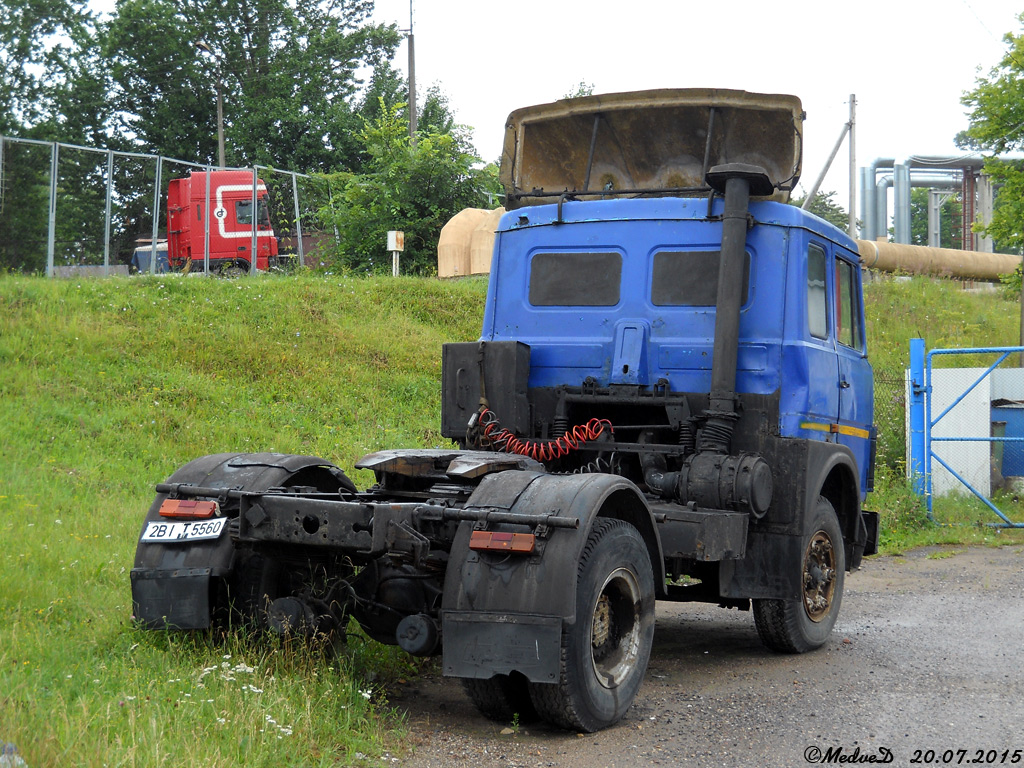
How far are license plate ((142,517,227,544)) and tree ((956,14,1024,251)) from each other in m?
15.6

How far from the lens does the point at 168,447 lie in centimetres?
1173

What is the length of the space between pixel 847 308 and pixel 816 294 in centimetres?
79

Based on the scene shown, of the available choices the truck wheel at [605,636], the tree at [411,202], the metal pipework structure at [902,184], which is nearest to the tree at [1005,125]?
the tree at [411,202]

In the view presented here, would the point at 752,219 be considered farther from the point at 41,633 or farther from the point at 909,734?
the point at 41,633

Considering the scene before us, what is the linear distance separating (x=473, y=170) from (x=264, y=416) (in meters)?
12.7

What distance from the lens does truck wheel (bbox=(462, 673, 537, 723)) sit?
15.6 feet

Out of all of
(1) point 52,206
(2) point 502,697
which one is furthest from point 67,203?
(2) point 502,697

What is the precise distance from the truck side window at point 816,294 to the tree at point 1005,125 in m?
11.9

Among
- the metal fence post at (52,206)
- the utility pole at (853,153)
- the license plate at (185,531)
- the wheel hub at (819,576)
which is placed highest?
the utility pole at (853,153)

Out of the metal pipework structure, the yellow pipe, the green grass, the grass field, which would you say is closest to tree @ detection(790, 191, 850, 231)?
the metal pipework structure

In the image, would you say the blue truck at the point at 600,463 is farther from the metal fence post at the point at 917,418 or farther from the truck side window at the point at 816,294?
the metal fence post at the point at 917,418

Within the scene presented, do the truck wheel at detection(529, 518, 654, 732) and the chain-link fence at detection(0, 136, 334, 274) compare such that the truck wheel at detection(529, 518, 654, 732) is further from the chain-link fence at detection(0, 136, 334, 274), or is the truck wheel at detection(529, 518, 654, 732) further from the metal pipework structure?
the metal pipework structure

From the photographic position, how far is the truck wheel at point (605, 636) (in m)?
4.59

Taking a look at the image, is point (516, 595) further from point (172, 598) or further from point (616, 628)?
point (172, 598)
